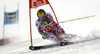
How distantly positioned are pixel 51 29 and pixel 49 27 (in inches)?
4.3

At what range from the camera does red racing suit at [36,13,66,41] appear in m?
6.45

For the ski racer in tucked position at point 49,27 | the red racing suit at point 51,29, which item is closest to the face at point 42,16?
the ski racer in tucked position at point 49,27

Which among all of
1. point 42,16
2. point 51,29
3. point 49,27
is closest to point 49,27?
point 49,27

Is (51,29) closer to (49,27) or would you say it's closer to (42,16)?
(49,27)

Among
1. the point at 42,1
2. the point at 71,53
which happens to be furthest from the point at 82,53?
the point at 42,1

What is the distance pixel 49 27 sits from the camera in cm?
650

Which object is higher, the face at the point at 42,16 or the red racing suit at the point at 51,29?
the face at the point at 42,16

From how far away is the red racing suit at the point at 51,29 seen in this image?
6451 millimetres

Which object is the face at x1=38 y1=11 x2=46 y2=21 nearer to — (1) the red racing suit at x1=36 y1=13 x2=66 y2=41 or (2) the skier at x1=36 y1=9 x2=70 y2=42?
(2) the skier at x1=36 y1=9 x2=70 y2=42

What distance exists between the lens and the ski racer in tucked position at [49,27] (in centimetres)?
644

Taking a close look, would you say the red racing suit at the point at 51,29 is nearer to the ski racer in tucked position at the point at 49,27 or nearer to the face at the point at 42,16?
the ski racer in tucked position at the point at 49,27

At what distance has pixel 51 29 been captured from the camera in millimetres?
6527

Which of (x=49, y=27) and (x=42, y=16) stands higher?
(x=42, y=16)

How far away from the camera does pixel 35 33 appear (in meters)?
13.4
